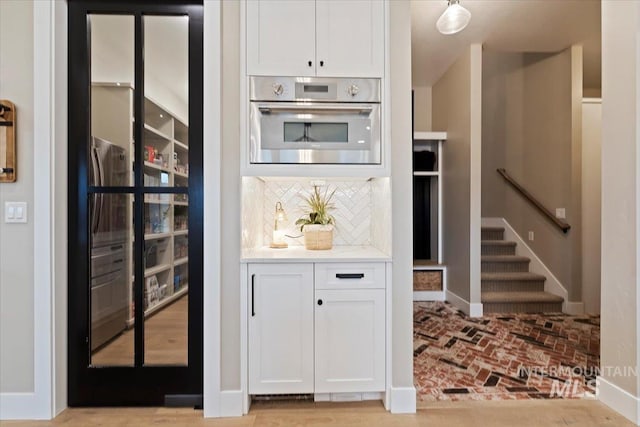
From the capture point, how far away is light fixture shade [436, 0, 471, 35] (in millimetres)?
2586

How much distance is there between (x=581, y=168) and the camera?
3.78 m

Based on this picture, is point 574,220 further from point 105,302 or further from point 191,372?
point 105,302

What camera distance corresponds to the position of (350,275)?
6.57ft

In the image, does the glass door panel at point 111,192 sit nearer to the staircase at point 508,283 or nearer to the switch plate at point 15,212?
the switch plate at point 15,212

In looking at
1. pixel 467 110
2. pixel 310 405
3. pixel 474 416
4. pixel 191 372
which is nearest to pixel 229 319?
pixel 191 372

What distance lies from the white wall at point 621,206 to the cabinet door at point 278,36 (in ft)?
6.65

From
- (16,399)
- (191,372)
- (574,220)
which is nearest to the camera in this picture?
(16,399)

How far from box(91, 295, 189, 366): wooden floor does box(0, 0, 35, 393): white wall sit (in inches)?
16.1

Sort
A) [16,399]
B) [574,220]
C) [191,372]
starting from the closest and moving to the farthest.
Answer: [16,399]
[191,372]
[574,220]

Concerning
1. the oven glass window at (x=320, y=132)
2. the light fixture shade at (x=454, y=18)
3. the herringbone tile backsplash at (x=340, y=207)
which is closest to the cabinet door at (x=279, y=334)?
the herringbone tile backsplash at (x=340, y=207)

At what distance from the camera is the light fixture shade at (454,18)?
102 inches

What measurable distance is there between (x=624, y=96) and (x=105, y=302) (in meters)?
3.69

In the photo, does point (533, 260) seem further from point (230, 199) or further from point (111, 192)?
point (111, 192)

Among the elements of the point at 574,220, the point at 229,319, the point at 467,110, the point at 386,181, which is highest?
the point at 467,110
